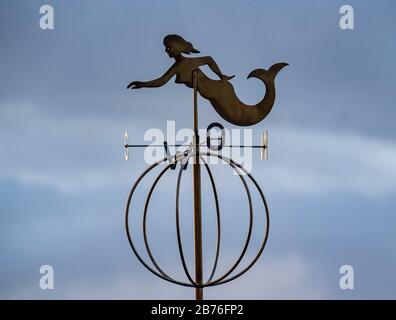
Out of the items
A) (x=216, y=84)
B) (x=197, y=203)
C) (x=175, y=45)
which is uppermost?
(x=175, y=45)

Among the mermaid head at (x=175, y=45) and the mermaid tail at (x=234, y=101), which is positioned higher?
the mermaid head at (x=175, y=45)

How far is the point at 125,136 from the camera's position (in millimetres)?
5727

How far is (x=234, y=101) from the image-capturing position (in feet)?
18.3

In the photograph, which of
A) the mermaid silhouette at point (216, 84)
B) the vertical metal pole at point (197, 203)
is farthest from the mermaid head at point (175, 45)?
the vertical metal pole at point (197, 203)

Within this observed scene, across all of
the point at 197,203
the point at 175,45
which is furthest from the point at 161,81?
the point at 197,203

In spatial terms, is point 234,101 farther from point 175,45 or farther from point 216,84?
point 175,45

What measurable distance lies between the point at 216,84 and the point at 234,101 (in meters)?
0.21

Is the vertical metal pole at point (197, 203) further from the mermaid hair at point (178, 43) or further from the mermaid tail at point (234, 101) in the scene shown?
the mermaid hair at point (178, 43)

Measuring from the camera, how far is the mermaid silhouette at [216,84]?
5508 millimetres

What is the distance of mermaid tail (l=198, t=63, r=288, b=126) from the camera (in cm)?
555

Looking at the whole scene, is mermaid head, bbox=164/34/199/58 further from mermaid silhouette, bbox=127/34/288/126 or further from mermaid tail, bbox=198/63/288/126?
mermaid tail, bbox=198/63/288/126
